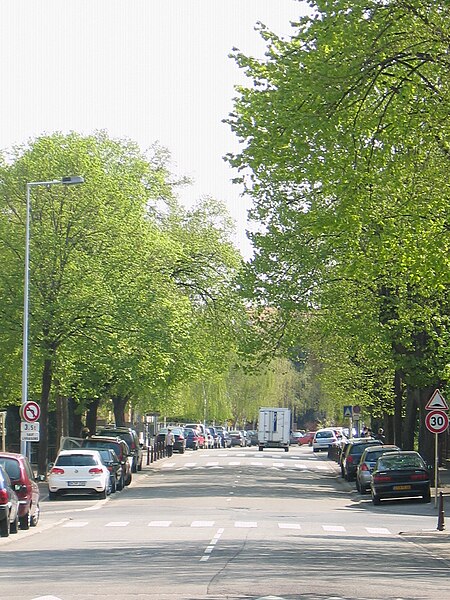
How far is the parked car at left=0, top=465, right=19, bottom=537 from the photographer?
904 inches

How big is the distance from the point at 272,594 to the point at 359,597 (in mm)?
973

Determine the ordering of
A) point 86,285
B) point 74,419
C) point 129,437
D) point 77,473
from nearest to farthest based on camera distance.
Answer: point 77,473, point 86,285, point 129,437, point 74,419

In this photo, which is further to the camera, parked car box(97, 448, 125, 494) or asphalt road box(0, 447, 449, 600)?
parked car box(97, 448, 125, 494)

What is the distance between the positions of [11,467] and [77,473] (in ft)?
35.4

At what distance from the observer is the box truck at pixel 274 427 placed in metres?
82.4

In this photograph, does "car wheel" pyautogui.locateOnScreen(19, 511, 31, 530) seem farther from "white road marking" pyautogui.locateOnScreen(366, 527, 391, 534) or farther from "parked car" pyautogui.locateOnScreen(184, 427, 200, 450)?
"parked car" pyautogui.locateOnScreen(184, 427, 200, 450)

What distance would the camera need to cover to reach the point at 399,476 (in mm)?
36875

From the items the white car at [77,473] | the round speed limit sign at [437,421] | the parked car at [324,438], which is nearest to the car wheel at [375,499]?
the round speed limit sign at [437,421]

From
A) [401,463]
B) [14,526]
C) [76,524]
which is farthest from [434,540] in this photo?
[401,463]

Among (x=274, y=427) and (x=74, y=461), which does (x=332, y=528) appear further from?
(x=274, y=427)

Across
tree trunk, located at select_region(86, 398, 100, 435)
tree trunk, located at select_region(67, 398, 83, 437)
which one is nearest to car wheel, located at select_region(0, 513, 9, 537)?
tree trunk, located at select_region(67, 398, 83, 437)

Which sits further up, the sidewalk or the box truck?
the box truck

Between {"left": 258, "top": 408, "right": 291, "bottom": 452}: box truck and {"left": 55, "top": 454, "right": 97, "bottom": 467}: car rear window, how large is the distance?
44.1 metres

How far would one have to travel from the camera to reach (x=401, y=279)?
34.3 metres
